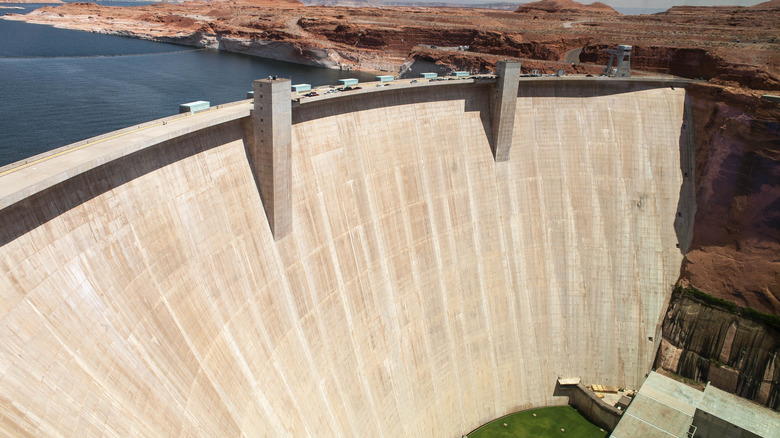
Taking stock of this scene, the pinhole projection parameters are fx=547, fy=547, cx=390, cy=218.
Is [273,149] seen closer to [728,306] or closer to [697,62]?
[728,306]

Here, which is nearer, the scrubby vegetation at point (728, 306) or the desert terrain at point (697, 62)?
the scrubby vegetation at point (728, 306)

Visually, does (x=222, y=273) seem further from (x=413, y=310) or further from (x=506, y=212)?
(x=506, y=212)

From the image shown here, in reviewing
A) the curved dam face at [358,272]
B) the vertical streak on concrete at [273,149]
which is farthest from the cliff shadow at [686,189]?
the vertical streak on concrete at [273,149]

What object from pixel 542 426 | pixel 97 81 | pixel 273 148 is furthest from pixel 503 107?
pixel 97 81

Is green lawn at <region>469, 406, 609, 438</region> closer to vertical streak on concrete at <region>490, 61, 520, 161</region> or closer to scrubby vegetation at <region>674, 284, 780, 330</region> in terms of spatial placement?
scrubby vegetation at <region>674, 284, 780, 330</region>

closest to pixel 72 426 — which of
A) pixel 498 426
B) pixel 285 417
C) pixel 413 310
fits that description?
pixel 285 417

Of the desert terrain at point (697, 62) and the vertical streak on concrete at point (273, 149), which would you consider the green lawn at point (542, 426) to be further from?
the vertical streak on concrete at point (273, 149)

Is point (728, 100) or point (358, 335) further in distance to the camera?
point (728, 100)
